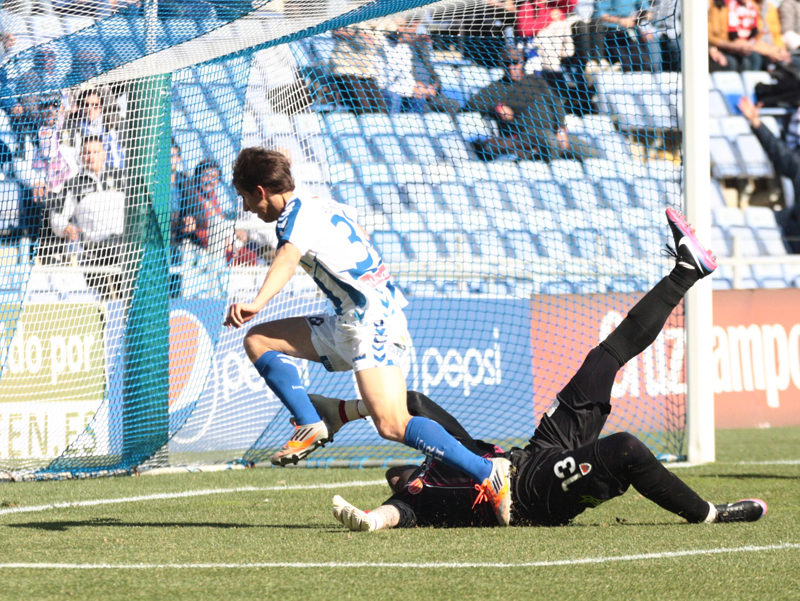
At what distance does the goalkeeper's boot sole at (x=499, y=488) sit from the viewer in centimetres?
421

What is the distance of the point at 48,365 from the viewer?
6.87 m

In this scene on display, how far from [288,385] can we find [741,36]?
12.9 metres

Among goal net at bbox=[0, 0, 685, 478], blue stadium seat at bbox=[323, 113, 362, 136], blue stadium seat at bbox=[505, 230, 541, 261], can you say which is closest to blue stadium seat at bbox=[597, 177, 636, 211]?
goal net at bbox=[0, 0, 685, 478]

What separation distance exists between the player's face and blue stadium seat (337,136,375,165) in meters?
3.18

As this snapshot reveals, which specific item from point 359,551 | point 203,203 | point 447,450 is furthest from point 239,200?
point 359,551

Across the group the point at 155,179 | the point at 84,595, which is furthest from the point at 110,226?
the point at 84,595

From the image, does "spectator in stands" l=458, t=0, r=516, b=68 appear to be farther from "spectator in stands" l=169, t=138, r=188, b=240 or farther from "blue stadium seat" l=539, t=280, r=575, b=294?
"spectator in stands" l=169, t=138, r=188, b=240

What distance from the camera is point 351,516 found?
4105 millimetres

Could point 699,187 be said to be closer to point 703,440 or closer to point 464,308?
point 703,440

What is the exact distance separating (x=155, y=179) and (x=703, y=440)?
3.77m

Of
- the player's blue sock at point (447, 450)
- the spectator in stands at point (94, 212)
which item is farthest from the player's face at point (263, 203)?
the spectator in stands at point (94, 212)

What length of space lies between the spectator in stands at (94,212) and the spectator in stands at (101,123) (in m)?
0.03

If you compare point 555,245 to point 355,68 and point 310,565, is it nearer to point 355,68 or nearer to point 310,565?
point 355,68

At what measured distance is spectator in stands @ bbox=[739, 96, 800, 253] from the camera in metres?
14.4
